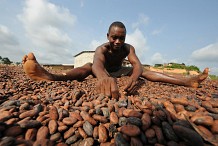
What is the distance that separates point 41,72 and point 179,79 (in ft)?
7.18

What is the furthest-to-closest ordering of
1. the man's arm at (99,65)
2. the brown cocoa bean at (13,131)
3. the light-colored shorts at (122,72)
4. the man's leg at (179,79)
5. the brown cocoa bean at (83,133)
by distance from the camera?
1. the light-colored shorts at (122,72)
2. the man's leg at (179,79)
3. the man's arm at (99,65)
4. the brown cocoa bean at (83,133)
5. the brown cocoa bean at (13,131)

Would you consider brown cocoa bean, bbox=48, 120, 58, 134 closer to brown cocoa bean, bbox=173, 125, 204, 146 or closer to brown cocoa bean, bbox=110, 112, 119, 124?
brown cocoa bean, bbox=110, 112, 119, 124

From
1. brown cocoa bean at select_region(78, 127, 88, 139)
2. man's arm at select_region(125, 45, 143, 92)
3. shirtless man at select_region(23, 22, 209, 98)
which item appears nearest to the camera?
brown cocoa bean at select_region(78, 127, 88, 139)

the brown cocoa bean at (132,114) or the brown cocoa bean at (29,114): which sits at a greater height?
the brown cocoa bean at (29,114)

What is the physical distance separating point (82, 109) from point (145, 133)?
1.68 ft

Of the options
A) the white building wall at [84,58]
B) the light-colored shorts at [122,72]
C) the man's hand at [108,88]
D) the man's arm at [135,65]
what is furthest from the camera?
the white building wall at [84,58]

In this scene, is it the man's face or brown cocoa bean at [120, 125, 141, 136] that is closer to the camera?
brown cocoa bean at [120, 125, 141, 136]

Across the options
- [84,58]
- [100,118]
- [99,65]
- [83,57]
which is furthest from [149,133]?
[83,57]

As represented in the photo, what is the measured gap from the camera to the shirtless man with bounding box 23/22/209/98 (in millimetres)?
2200

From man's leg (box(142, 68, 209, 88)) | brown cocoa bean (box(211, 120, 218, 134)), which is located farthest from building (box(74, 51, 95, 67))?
brown cocoa bean (box(211, 120, 218, 134))

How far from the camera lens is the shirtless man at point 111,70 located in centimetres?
220

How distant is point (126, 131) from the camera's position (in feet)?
3.64

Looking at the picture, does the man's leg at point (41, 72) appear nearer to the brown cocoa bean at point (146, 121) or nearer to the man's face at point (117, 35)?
the man's face at point (117, 35)

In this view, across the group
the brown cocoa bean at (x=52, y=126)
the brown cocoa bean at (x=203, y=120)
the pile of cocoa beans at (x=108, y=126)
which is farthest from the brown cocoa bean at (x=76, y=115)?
the brown cocoa bean at (x=203, y=120)
